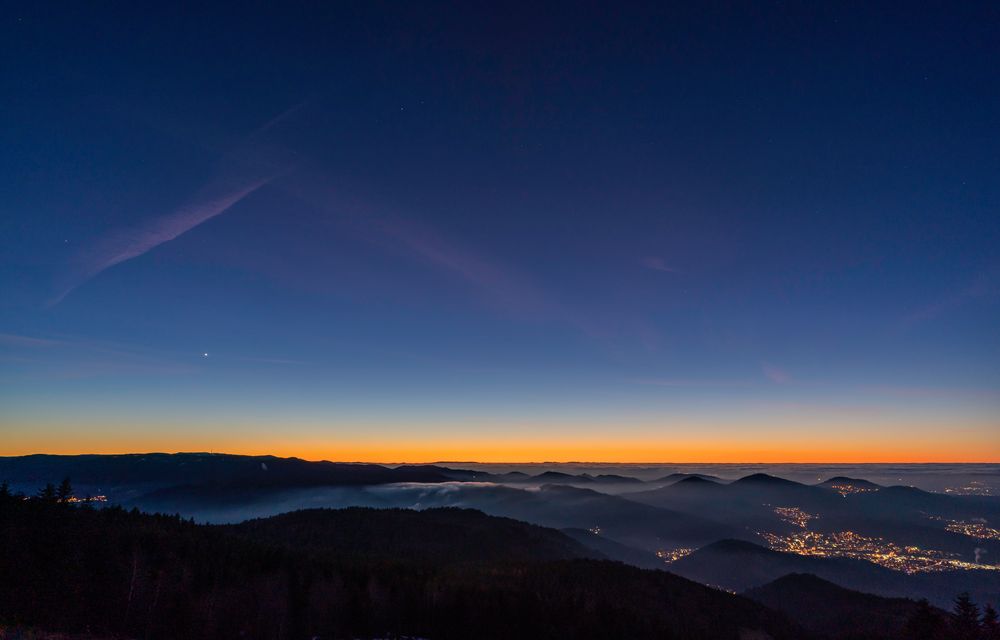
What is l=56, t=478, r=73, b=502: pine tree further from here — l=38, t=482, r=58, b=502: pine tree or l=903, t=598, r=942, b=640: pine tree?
l=903, t=598, r=942, b=640: pine tree

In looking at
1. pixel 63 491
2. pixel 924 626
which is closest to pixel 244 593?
pixel 63 491

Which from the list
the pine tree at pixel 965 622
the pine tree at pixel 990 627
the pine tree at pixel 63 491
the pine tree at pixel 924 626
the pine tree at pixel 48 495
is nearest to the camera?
the pine tree at pixel 48 495

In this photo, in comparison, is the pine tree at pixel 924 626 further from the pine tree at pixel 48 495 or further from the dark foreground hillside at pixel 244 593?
the pine tree at pixel 48 495

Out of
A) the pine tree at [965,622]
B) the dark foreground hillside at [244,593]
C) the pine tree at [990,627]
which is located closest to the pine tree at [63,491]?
the dark foreground hillside at [244,593]

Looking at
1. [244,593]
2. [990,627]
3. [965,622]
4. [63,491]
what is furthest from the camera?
[244,593]

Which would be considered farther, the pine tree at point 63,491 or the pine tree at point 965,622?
the pine tree at point 965,622

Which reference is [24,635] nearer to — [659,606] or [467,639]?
[467,639]

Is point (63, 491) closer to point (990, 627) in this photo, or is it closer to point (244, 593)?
point (244, 593)
